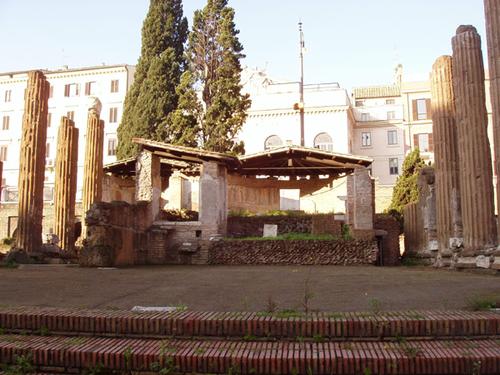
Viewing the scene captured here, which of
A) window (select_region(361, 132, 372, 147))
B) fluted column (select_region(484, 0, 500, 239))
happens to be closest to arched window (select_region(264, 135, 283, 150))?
window (select_region(361, 132, 372, 147))

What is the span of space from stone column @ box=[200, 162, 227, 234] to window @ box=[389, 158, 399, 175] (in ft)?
114

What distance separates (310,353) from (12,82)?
196 ft

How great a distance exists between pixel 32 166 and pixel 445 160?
15031 millimetres

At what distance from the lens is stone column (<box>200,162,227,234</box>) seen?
22344mm

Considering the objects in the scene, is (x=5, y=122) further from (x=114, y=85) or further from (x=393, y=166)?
(x=393, y=166)

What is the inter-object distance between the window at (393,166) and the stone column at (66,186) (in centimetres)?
3718

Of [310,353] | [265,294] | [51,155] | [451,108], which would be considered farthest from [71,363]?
[51,155]

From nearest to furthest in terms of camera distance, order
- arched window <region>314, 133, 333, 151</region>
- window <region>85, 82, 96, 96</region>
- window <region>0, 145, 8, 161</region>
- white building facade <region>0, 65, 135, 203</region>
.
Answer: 1. arched window <region>314, 133, 333, 151</region>
2. white building facade <region>0, 65, 135, 203</region>
3. window <region>85, 82, 96, 96</region>
4. window <region>0, 145, 8, 161</region>

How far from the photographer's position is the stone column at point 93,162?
25375 mm

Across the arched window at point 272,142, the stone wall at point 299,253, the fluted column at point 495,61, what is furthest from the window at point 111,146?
the fluted column at point 495,61

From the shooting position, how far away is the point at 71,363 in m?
5.25

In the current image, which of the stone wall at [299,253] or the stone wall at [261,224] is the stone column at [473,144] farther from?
the stone wall at [261,224]

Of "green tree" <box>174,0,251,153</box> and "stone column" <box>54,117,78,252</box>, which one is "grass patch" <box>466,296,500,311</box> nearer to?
"stone column" <box>54,117,78,252</box>

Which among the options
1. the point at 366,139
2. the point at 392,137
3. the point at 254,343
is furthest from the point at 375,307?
the point at 392,137
